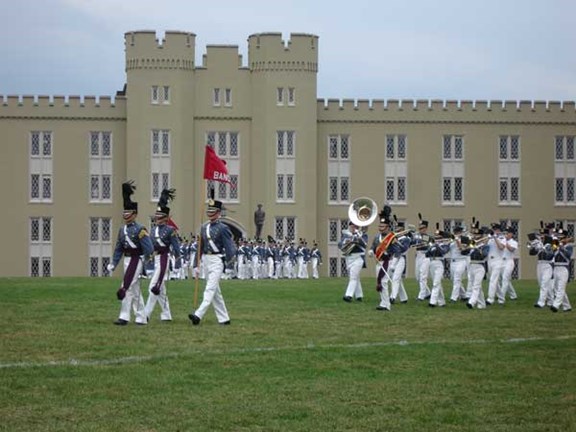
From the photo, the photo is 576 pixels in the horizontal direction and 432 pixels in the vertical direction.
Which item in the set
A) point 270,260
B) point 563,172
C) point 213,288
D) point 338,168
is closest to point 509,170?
point 563,172

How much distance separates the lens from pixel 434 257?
36500 millimetres

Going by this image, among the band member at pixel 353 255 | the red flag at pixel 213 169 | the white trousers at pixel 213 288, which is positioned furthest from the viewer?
the band member at pixel 353 255

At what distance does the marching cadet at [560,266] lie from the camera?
32938mm

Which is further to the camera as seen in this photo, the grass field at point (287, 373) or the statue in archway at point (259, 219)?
the statue in archway at point (259, 219)

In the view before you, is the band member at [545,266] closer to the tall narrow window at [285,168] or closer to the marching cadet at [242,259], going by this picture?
the marching cadet at [242,259]

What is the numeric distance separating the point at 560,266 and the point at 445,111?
52251 mm

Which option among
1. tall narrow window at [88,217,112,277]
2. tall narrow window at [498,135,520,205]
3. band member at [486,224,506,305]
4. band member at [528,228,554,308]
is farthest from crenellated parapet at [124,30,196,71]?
band member at [528,228,554,308]

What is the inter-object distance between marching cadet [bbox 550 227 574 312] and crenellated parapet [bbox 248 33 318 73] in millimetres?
49950

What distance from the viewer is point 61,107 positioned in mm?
83125

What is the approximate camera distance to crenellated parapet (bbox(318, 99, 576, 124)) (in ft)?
277

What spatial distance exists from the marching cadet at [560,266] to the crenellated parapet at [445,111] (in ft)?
168

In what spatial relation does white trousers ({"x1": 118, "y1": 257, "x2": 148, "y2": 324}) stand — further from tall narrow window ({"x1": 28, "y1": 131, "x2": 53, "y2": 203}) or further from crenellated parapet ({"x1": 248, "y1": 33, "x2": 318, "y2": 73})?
tall narrow window ({"x1": 28, "y1": 131, "x2": 53, "y2": 203})

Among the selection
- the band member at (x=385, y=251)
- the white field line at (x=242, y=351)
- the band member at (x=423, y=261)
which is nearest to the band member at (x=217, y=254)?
the white field line at (x=242, y=351)

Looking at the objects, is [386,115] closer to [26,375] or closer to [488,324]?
[488,324]
